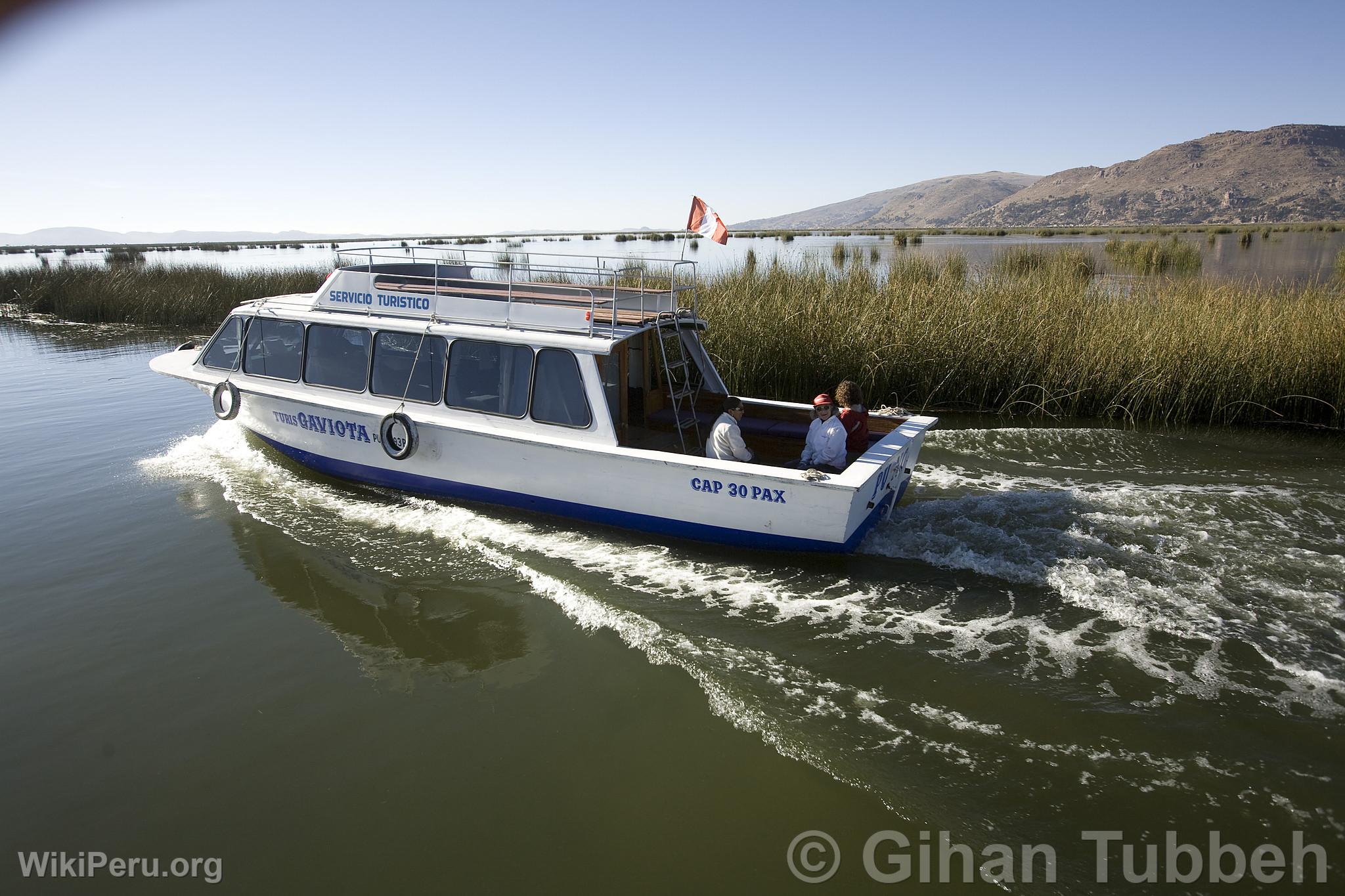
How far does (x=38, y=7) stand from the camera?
0.91 meters

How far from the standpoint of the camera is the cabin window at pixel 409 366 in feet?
27.7

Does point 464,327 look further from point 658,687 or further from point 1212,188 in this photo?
point 1212,188

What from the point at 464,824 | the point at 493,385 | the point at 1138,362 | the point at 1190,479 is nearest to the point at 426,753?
the point at 464,824

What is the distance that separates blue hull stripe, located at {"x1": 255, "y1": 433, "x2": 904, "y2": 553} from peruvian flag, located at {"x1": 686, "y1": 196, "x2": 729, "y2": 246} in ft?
10.6

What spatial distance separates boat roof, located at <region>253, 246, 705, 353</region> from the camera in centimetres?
804

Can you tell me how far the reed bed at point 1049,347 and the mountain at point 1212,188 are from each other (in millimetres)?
116303

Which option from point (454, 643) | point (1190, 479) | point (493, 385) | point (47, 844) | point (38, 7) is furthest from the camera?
point (1190, 479)

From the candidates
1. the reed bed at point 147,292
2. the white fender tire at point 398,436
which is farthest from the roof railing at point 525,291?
the reed bed at point 147,292

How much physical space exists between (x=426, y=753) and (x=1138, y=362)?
11716 mm

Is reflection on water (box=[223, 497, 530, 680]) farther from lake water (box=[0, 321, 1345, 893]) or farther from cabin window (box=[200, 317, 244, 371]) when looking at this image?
cabin window (box=[200, 317, 244, 371])

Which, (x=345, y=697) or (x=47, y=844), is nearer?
(x=47, y=844)

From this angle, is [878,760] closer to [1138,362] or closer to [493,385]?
[493,385]
